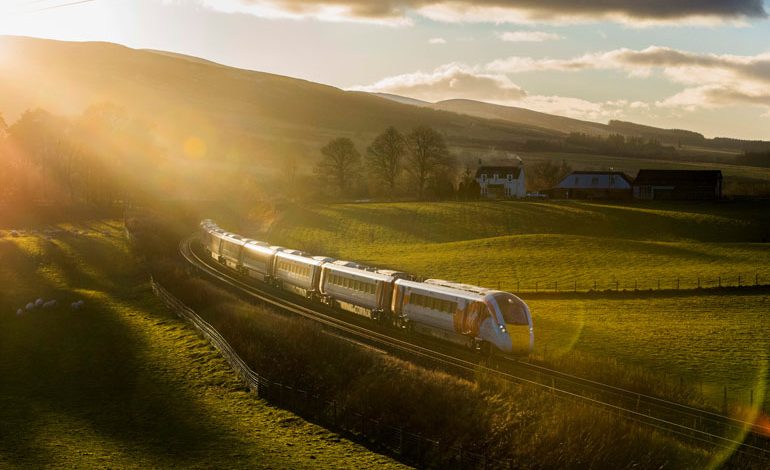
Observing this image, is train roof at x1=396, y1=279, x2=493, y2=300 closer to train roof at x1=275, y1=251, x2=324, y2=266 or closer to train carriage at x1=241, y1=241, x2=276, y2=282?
train roof at x1=275, y1=251, x2=324, y2=266

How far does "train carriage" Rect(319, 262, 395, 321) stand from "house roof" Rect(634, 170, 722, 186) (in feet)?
315

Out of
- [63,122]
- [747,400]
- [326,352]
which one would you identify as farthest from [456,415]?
[63,122]

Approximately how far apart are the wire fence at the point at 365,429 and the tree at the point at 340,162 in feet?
331

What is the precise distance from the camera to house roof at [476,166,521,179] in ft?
493

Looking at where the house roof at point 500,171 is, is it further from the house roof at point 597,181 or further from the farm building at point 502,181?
the house roof at point 597,181

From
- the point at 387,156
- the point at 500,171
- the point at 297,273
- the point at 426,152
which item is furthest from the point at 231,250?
the point at 500,171

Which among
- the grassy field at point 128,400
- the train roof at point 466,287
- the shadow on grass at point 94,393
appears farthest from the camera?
the train roof at point 466,287

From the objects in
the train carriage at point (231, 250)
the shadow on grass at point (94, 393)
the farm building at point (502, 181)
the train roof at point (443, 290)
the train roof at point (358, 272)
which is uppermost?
the farm building at point (502, 181)

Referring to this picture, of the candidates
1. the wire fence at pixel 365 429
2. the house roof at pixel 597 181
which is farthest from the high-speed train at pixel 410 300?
the house roof at pixel 597 181

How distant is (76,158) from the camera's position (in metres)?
113

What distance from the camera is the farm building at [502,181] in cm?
14950

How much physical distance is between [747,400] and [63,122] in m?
115

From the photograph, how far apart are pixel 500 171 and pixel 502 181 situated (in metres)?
2.58

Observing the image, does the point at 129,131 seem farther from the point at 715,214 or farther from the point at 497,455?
the point at 497,455
